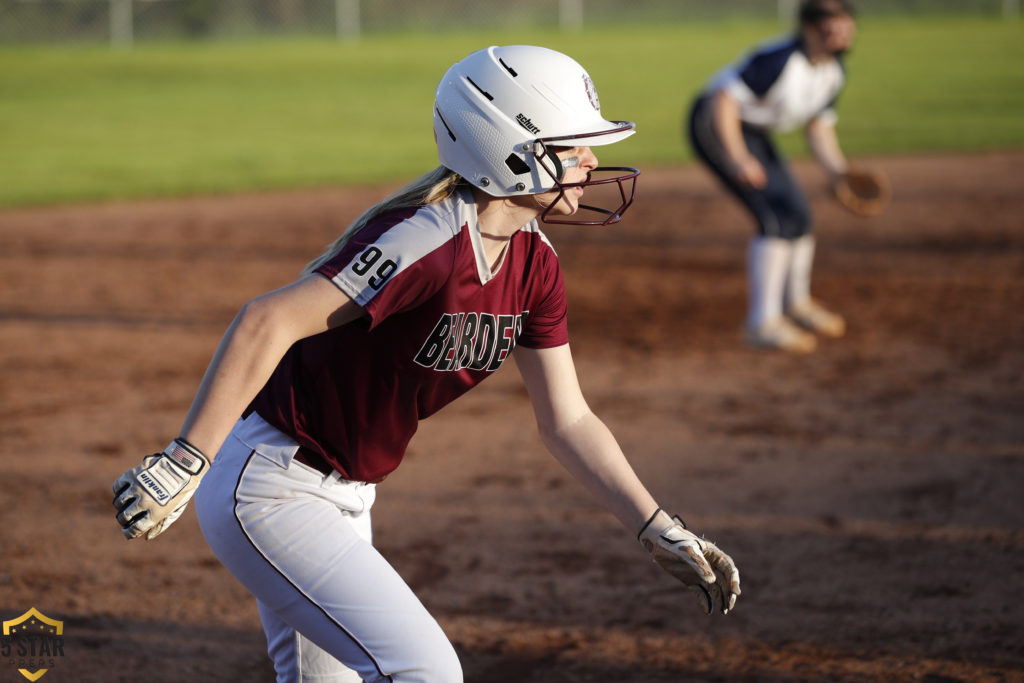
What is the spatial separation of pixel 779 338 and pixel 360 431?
5666 mm

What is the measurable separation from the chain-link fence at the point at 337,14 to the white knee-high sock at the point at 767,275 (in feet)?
87.4

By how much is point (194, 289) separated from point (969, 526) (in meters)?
6.67

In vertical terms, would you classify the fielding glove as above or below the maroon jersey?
below

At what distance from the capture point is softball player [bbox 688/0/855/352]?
7637 millimetres

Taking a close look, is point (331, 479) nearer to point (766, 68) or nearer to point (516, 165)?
point (516, 165)

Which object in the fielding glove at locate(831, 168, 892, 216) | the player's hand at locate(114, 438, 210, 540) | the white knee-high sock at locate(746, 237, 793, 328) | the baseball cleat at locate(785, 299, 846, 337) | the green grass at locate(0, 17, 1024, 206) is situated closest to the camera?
the player's hand at locate(114, 438, 210, 540)

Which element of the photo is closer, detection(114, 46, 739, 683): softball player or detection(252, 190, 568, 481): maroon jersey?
detection(114, 46, 739, 683): softball player

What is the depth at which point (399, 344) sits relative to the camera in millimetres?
2723

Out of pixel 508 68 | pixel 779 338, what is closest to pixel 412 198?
pixel 508 68

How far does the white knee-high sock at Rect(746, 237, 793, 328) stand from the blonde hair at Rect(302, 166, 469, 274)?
17.5 ft

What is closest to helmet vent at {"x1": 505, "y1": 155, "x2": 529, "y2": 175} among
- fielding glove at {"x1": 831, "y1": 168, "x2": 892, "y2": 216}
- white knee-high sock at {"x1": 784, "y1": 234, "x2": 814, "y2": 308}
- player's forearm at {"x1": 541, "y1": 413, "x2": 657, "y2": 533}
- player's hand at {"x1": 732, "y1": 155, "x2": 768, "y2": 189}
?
player's forearm at {"x1": 541, "y1": 413, "x2": 657, "y2": 533}

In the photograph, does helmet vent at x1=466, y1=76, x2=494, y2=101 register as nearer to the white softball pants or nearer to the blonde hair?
the blonde hair

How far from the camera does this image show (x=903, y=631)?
416 cm

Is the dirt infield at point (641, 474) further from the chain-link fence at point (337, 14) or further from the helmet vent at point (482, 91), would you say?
the chain-link fence at point (337, 14)
